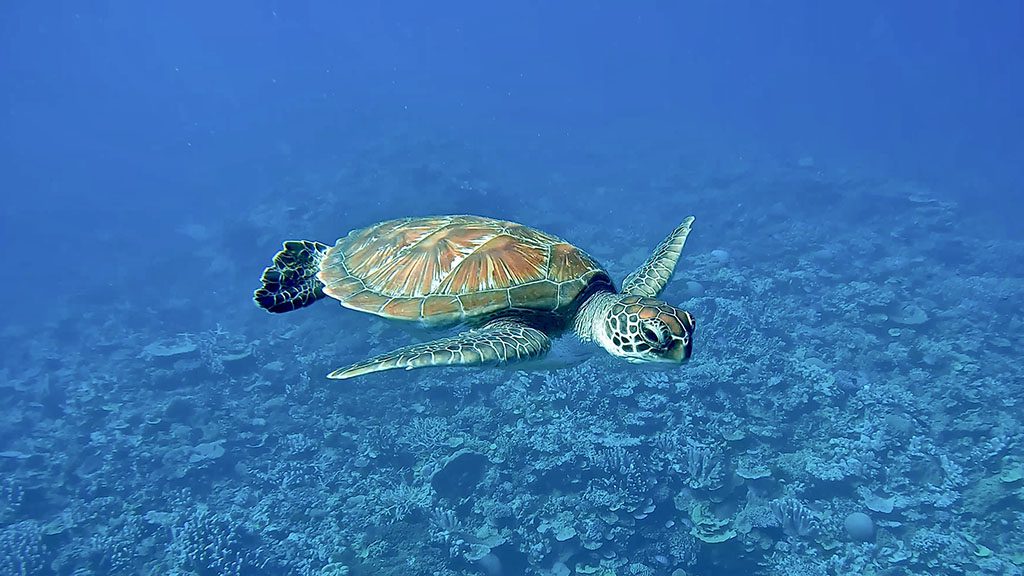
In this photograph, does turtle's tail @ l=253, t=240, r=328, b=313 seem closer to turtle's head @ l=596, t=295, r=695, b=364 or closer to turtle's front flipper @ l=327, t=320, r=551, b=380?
turtle's front flipper @ l=327, t=320, r=551, b=380

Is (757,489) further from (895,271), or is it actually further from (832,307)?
(895,271)

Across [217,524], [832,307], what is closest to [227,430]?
[217,524]

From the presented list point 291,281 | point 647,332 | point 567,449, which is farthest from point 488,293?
point 567,449

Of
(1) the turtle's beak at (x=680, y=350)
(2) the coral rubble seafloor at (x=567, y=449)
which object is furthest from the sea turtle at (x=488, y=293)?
(2) the coral rubble seafloor at (x=567, y=449)

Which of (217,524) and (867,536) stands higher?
(217,524)

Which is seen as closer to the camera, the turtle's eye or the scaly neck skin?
the turtle's eye

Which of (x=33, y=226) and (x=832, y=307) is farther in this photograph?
(x=33, y=226)

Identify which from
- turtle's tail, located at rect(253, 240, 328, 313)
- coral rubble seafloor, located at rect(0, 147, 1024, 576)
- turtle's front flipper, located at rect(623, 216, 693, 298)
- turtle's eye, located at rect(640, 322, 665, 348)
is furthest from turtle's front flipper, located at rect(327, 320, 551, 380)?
coral rubble seafloor, located at rect(0, 147, 1024, 576)

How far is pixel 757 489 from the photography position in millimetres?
7168

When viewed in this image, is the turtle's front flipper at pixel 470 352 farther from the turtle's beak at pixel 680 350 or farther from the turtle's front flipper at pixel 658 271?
the turtle's front flipper at pixel 658 271

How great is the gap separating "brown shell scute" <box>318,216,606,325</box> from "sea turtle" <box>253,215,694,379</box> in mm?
10

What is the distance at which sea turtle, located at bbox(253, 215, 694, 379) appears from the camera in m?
3.75

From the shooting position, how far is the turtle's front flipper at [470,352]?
3488 millimetres

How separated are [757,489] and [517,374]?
4.10 metres
